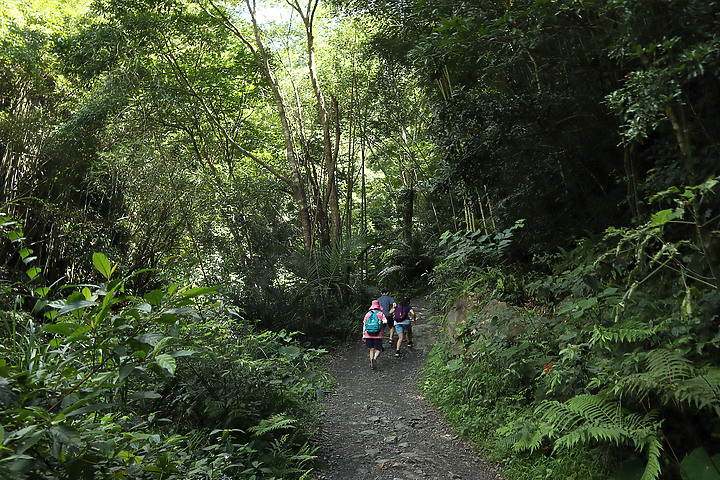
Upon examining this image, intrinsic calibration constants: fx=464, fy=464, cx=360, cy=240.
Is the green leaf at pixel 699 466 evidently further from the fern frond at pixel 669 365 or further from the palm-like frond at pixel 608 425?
the fern frond at pixel 669 365

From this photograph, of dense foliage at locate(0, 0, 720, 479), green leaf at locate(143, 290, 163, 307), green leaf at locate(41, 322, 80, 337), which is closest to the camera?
green leaf at locate(41, 322, 80, 337)

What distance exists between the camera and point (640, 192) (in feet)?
16.6

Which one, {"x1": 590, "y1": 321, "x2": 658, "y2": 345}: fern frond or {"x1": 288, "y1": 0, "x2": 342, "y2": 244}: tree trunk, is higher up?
{"x1": 288, "y1": 0, "x2": 342, "y2": 244}: tree trunk

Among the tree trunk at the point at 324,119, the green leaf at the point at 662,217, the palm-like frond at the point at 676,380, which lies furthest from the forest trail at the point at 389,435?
the tree trunk at the point at 324,119

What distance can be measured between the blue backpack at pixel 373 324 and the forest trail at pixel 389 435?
0.69m

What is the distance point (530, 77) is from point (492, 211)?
2180mm

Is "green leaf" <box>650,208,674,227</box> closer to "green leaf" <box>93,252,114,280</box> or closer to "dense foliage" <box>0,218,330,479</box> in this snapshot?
"dense foliage" <box>0,218,330,479</box>

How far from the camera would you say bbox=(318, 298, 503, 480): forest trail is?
4.10m

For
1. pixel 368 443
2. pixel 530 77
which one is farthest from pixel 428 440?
pixel 530 77

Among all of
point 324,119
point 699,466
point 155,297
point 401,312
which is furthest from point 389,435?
point 324,119

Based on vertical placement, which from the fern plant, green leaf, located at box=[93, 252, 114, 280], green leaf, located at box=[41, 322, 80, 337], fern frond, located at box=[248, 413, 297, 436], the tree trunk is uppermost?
the tree trunk

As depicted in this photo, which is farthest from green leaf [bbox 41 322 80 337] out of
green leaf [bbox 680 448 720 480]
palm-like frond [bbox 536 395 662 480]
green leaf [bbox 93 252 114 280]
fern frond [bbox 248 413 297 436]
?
green leaf [bbox 680 448 720 480]

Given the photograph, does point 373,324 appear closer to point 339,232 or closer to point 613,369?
point 613,369

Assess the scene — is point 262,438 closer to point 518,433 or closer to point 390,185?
point 518,433
